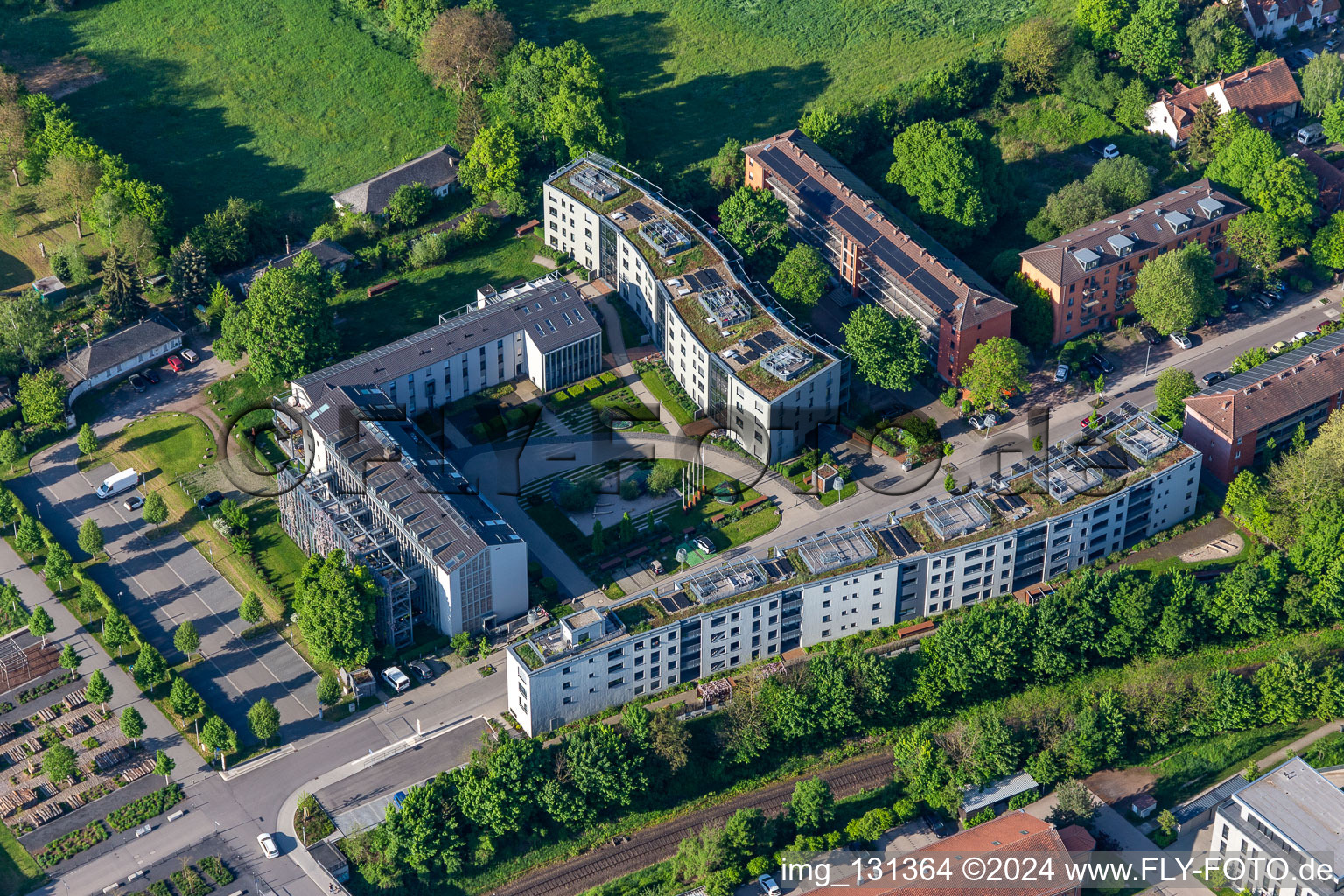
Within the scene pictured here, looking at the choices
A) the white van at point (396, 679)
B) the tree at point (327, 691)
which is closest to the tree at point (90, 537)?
the tree at point (327, 691)

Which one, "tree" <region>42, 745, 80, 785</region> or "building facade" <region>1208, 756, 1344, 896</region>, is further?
"tree" <region>42, 745, 80, 785</region>

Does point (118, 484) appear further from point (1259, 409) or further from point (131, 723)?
point (1259, 409)

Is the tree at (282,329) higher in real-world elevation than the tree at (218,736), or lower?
higher

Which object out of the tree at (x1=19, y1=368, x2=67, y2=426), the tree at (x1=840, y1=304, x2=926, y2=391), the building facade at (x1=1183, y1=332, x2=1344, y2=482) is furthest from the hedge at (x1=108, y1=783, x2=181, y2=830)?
the building facade at (x1=1183, y1=332, x2=1344, y2=482)

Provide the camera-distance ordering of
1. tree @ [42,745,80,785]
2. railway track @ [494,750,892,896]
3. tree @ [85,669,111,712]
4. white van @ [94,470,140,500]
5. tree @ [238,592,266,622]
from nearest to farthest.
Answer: railway track @ [494,750,892,896] → tree @ [42,745,80,785] → tree @ [85,669,111,712] → tree @ [238,592,266,622] → white van @ [94,470,140,500]

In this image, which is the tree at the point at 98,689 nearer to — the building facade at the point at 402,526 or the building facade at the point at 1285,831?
the building facade at the point at 402,526

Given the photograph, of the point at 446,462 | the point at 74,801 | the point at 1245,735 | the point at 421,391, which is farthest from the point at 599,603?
the point at 1245,735

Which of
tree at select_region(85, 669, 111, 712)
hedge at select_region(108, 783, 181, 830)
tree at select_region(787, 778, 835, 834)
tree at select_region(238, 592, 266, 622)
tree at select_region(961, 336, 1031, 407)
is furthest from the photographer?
tree at select_region(961, 336, 1031, 407)

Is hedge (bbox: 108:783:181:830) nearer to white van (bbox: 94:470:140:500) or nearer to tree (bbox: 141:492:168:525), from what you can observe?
tree (bbox: 141:492:168:525)
